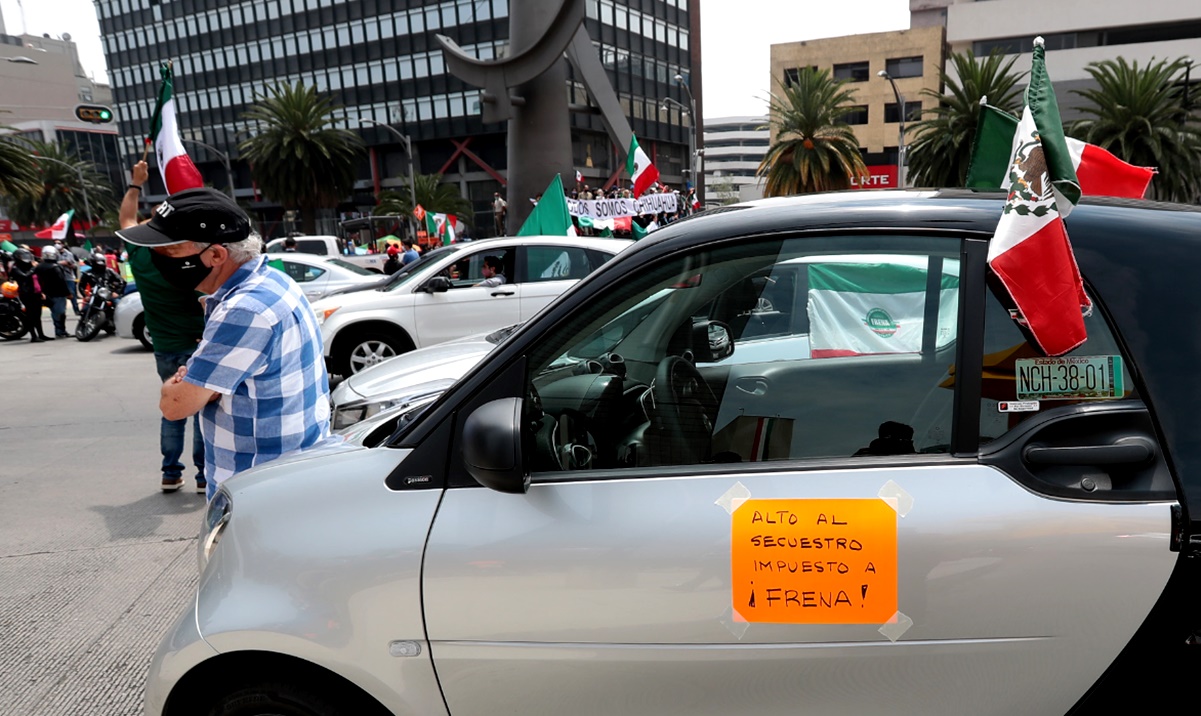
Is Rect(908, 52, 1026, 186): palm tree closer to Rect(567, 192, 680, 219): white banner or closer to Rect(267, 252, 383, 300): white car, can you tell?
Rect(567, 192, 680, 219): white banner

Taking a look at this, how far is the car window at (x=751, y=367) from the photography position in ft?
6.04

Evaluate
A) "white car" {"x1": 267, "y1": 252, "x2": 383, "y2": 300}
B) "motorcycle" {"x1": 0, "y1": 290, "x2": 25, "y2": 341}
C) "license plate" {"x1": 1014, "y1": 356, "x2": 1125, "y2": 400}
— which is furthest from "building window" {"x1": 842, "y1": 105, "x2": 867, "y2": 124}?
"license plate" {"x1": 1014, "y1": 356, "x2": 1125, "y2": 400}

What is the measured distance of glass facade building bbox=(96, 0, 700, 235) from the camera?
60.6 m

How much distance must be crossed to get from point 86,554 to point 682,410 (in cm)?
425

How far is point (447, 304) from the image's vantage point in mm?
8938

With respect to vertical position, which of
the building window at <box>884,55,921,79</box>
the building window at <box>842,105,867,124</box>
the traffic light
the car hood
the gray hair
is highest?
the building window at <box>884,55,921,79</box>

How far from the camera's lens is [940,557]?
5.27 feet

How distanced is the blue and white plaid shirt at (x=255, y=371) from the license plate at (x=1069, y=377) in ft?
7.75

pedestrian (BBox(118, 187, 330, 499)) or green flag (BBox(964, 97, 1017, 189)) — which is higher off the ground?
green flag (BBox(964, 97, 1017, 189))

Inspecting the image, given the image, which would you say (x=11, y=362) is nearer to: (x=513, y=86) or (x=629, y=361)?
(x=513, y=86)

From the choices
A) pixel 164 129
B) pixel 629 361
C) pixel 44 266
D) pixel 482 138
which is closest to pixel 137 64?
pixel 482 138

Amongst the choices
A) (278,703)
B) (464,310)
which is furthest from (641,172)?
(278,703)

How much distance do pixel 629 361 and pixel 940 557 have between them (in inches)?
39.3

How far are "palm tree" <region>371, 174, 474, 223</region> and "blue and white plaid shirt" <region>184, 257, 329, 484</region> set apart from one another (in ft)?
176
